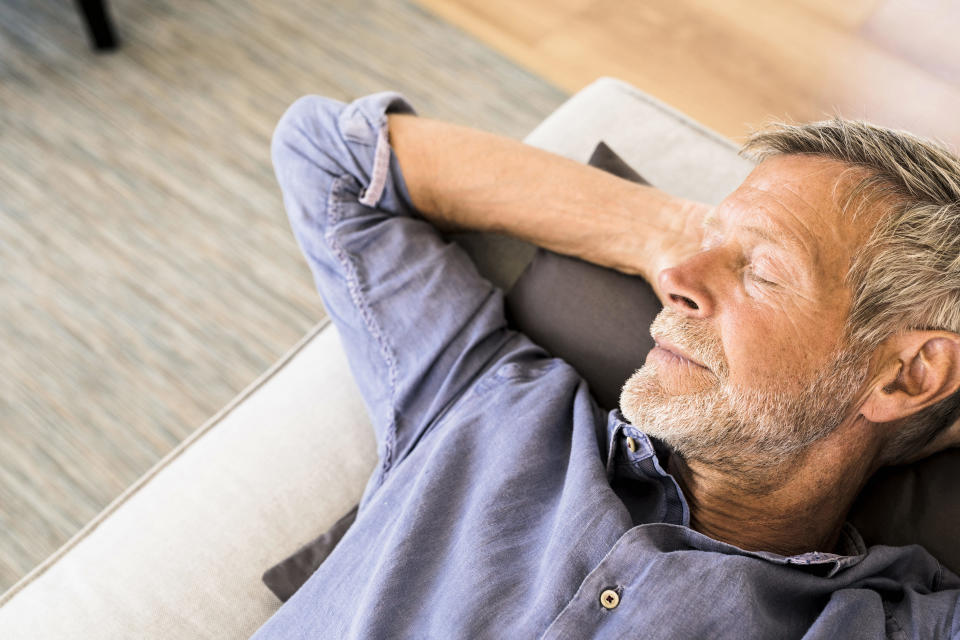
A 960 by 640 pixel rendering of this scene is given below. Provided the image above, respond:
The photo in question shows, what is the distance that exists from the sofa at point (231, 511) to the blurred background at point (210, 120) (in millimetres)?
79

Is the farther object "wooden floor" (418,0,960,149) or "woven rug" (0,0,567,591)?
"wooden floor" (418,0,960,149)

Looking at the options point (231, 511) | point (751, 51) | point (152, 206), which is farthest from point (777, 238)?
point (751, 51)

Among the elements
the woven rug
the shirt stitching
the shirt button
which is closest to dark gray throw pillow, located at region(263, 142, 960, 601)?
the shirt stitching

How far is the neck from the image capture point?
1106 mm

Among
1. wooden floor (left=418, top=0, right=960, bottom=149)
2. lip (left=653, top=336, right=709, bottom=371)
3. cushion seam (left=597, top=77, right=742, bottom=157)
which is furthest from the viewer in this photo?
wooden floor (left=418, top=0, right=960, bottom=149)

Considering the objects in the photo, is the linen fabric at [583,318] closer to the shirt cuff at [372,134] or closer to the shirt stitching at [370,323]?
the shirt stitching at [370,323]

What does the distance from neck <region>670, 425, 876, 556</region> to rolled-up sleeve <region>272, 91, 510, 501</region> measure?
14.0 inches

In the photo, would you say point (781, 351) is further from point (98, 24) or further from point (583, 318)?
point (98, 24)

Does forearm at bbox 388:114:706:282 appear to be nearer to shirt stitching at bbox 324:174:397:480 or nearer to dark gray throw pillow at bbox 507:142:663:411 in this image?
dark gray throw pillow at bbox 507:142:663:411

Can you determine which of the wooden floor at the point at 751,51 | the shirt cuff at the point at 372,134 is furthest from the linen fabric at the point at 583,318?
the wooden floor at the point at 751,51

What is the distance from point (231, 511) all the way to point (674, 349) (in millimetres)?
657

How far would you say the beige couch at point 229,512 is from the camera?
44.9 inches

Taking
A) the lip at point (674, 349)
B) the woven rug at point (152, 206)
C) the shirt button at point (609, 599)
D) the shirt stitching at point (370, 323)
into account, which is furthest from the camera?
the woven rug at point (152, 206)

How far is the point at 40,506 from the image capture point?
1.71 m
